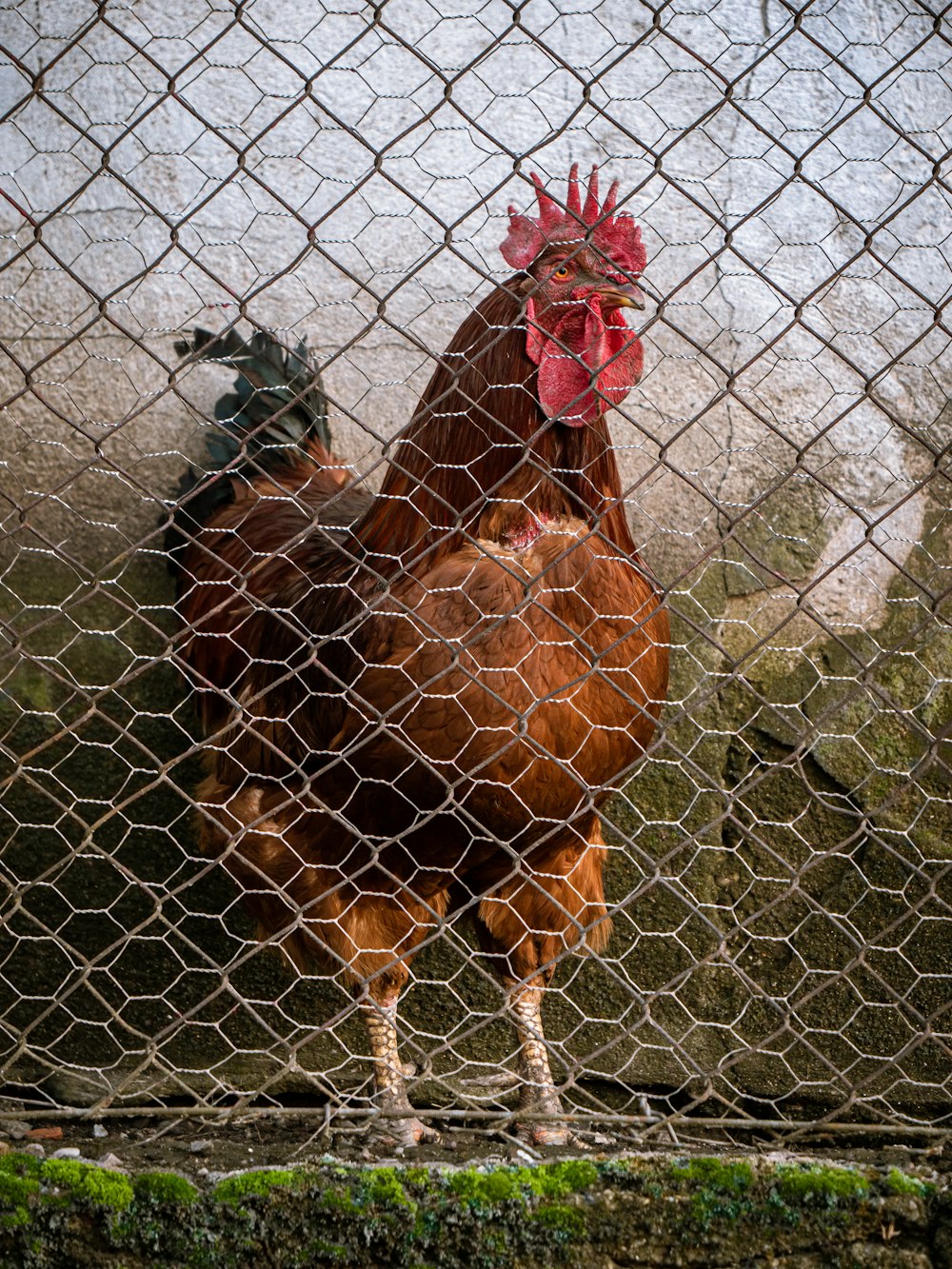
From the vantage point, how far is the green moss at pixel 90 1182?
1.71m

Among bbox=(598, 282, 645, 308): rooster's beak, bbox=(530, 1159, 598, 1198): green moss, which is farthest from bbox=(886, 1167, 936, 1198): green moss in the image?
bbox=(598, 282, 645, 308): rooster's beak

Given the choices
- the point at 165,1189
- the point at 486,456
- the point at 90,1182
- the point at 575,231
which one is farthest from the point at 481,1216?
the point at 575,231

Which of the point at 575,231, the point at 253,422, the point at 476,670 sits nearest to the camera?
the point at 476,670

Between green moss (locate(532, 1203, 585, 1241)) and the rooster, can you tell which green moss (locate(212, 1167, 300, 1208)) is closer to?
the rooster

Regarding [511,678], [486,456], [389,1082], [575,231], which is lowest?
[389,1082]

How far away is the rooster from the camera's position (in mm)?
2094

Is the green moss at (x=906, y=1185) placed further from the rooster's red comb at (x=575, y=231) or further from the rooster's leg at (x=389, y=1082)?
the rooster's red comb at (x=575, y=231)

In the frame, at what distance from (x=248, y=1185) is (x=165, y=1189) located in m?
0.11

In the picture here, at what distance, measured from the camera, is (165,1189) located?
5.64ft

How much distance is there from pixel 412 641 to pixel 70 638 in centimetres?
105

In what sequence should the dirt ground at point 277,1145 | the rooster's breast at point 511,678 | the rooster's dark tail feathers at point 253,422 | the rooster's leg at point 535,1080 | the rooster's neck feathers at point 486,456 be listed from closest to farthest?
the dirt ground at point 277,1145 < the rooster's breast at point 511,678 < the rooster's neck feathers at point 486,456 < the rooster's leg at point 535,1080 < the rooster's dark tail feathers at point 253,422

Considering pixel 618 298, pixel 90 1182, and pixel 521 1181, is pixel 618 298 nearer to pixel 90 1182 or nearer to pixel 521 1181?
pixel 521 1181

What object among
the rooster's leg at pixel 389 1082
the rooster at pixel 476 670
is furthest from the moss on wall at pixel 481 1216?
the rooster's leg at pixel 389 1082

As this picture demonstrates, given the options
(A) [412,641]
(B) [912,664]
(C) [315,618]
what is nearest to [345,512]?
(C) [315,618]
